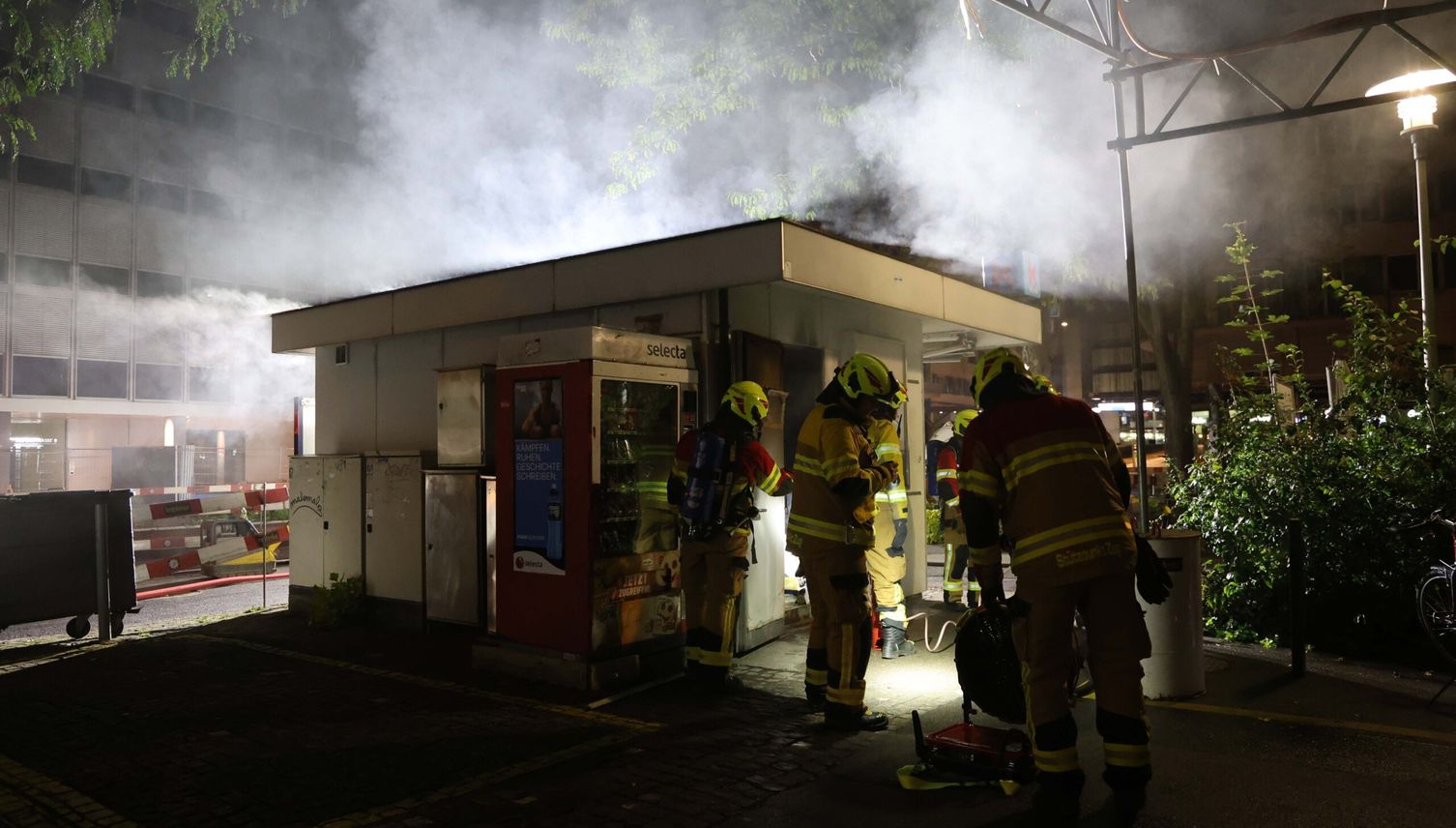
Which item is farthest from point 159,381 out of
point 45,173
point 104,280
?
point 45,173

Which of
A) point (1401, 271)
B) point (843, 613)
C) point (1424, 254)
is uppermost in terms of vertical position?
point (1401, 271)

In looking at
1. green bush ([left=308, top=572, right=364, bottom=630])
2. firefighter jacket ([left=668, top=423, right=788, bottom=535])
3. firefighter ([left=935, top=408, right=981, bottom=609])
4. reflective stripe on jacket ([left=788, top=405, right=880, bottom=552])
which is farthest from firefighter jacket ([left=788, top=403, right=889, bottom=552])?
green bush ([left=308, top=572, right=364, bottom=630])

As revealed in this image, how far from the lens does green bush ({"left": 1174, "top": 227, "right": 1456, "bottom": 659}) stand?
6.79 meters

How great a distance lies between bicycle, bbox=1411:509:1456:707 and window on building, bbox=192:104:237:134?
115ft

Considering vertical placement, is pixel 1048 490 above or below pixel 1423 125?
below

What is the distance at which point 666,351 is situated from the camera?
22.1 ft

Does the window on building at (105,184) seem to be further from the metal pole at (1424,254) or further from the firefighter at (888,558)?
the metal pole at (1424,254)

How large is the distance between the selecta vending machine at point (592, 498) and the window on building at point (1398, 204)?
3082 centimetres

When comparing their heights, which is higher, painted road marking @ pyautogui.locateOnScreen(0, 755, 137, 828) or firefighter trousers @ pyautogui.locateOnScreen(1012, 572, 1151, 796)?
firefighter trousers @ pyautogui.locateOnScreen(1012, 572, 1151, 796)

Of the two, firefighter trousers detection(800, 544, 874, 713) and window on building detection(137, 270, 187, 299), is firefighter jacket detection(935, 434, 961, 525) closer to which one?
firefighter trousers detection(800, 544, 874, 713)

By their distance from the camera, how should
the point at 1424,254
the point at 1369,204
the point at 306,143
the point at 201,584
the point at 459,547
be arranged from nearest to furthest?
the point at 459,547, the point at 1424,254, the point at 201,584, the point at 1369,204, the point at 306,143

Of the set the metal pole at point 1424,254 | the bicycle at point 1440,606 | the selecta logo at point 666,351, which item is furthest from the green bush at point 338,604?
the metal pole at point 1424,254

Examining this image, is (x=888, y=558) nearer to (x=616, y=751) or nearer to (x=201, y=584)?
(x=616, y=751)

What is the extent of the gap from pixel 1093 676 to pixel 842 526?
1.73 metres
